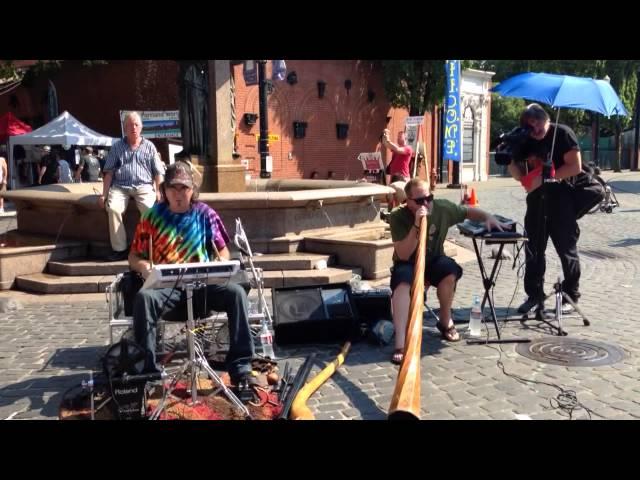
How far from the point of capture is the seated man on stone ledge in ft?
16.9

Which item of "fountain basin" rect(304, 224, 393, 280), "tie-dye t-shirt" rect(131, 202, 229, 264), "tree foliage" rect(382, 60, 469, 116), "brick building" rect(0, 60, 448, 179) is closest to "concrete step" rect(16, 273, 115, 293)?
"fountain basin" rect(304, 224, 393, 280)

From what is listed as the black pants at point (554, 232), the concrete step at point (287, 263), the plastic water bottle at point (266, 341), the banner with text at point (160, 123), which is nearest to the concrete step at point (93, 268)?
the concrete step at point (287, 263)

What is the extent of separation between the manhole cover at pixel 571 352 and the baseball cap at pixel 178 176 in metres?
2.91

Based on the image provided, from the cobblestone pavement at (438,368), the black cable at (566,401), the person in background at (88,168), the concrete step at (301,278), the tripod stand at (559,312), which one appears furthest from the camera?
the person in background at (88,168)

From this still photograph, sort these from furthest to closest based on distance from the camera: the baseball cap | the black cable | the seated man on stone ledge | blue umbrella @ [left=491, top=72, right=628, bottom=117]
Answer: blue umbrella @ [left=491, top=72, right=628, bottom=117]
the seated man on stone ledge
the baseball cap
the black cable

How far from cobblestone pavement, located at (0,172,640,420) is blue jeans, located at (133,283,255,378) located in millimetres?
560

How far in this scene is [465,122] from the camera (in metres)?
36.2

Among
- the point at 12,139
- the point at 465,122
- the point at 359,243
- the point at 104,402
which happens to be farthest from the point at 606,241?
the point at 465,122

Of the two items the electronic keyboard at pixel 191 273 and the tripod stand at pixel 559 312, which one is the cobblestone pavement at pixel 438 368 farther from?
the electronic keyboard at pixel 191 273

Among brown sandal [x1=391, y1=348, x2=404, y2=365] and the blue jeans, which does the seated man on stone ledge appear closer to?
brown sandal [x1=391, y1=348, x2=404, y2=365]

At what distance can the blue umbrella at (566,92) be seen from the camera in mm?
5926

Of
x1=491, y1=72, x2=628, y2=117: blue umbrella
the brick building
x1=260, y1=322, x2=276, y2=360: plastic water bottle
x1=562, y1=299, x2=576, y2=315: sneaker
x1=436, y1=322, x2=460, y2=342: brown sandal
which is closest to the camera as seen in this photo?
x1=260, y1=322, x2=276, y2=360: plastic water bottle

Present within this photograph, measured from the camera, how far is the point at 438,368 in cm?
495

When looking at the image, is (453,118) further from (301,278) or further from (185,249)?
(185,249)
